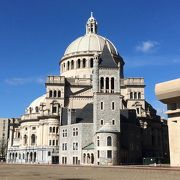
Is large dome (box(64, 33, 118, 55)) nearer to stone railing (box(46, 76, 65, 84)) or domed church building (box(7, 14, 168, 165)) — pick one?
domed church building (box(7, 14, 168, 165))

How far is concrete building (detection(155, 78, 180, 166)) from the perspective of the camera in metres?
55.9

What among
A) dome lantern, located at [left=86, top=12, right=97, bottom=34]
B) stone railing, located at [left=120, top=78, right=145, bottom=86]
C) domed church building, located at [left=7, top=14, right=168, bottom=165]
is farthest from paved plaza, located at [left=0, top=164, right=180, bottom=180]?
dome lantern, located at [left=86, top=12, right=97, bottom=34]

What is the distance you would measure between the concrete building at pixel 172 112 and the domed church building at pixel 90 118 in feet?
79.0

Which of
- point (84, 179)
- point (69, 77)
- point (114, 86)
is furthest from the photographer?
point (69, 77)

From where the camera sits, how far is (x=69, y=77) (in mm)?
121062

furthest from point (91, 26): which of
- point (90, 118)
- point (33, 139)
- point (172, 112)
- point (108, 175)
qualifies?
point (108, 175)

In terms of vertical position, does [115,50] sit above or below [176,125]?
above

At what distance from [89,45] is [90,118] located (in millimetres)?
44010

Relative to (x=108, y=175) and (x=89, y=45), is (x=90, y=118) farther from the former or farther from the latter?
(x=108, y=175)

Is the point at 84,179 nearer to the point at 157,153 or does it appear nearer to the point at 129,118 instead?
the point at 129,118

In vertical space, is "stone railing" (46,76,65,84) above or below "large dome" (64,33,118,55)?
below

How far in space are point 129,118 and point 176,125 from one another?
40322mm

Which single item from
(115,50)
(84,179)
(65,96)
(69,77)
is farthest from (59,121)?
(84,179)

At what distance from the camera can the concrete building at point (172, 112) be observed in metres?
55.9
